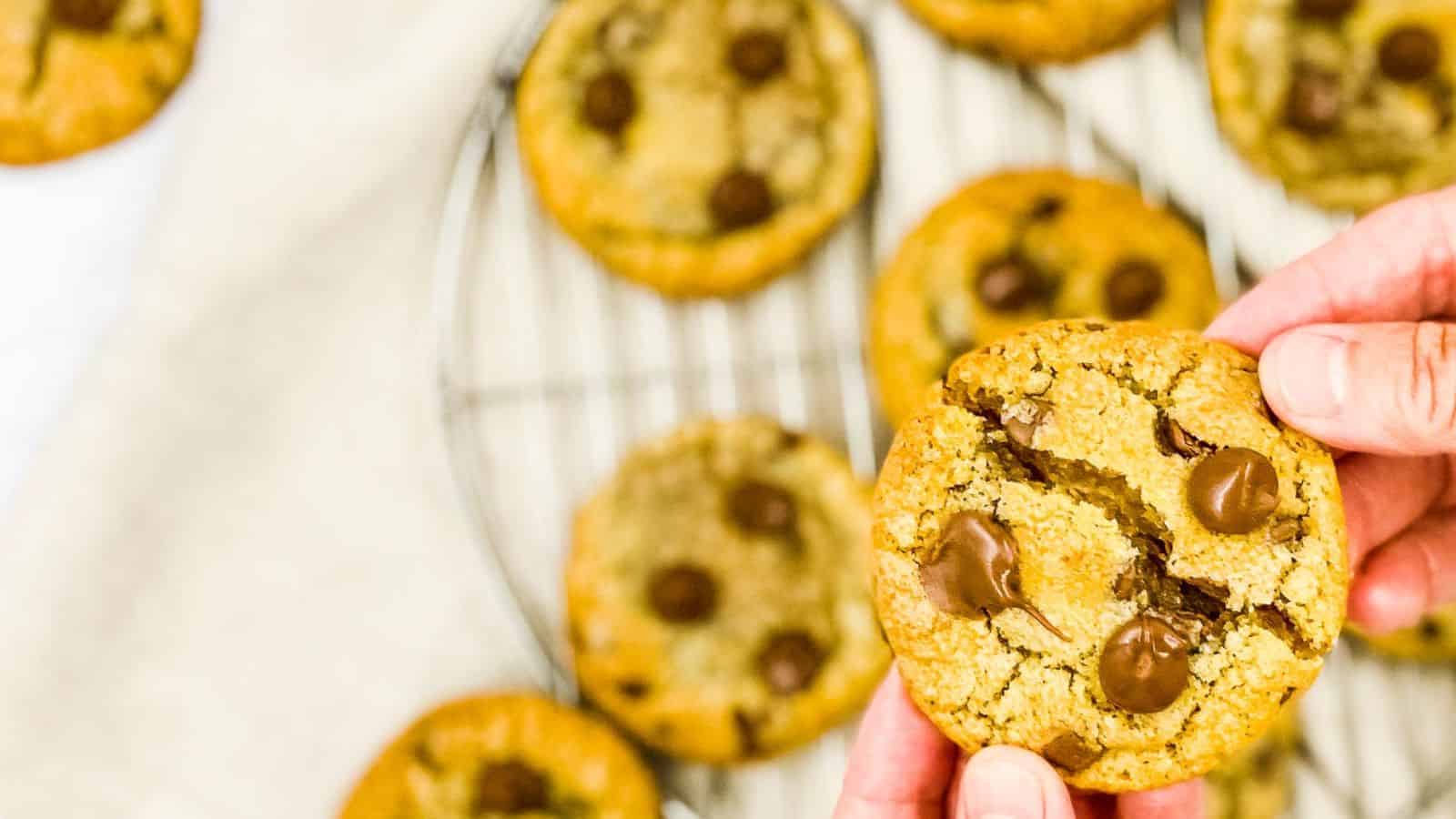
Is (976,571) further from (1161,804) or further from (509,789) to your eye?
(509,789)

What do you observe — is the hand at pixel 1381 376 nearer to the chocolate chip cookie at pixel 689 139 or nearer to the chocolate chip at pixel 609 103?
the chocolate chip cookie at pixel 689 139

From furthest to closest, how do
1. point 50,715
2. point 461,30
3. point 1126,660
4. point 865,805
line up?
point 461,30 → point 50,715 → point 865,805 → point 1126,660

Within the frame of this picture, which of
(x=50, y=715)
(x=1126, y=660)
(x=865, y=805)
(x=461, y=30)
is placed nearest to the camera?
(x=1126, y=660)

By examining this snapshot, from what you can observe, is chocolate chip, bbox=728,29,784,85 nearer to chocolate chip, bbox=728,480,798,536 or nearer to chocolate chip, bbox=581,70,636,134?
chocolate chip, bbox=581,70,636,134

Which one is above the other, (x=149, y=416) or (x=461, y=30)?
(x=461, y=30)

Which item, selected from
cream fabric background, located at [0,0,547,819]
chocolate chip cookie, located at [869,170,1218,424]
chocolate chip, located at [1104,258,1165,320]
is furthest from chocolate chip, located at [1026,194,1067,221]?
cream fabric background, located at [0,0,547,819]

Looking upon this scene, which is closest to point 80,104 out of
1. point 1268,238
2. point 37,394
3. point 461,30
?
point 37,394

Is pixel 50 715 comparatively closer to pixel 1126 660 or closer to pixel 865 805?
pixel 865 805
